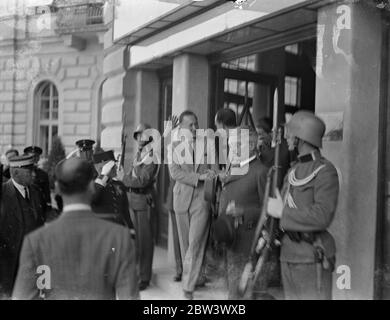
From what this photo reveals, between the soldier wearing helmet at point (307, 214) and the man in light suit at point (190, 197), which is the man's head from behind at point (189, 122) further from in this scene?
the soldier wearing helmet at point (307, 214)

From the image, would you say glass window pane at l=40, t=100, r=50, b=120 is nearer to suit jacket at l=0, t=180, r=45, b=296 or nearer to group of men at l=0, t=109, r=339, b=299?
group of men at l=0, t=109, r=339, b=299

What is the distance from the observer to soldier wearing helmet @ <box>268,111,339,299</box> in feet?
8.51

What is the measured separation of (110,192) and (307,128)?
0.98 meters

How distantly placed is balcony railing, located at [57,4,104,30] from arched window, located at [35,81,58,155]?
0.31 metres

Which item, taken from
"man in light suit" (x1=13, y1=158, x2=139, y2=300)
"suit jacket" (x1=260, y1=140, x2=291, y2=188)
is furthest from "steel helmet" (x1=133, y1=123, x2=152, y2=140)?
"suit jacket" (x1=260, y1=140, x2=291, y2=188)

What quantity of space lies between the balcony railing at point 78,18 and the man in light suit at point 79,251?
76cm

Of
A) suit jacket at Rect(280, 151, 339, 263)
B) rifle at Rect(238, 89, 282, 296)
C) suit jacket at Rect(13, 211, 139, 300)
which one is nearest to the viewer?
suit jacket at Rect(13, 211, 139, 300)

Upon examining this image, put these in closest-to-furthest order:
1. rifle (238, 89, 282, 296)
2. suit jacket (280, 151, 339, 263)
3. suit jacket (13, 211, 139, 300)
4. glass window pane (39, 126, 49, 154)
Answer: suit jacket (13, 211, 139, 300)
suit jacket (280, 151, 339, 263)
rifle (238, 89, 282, 296)
glass window pane (39, 126, 49, 154)

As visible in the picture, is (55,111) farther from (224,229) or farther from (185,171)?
(224,229)

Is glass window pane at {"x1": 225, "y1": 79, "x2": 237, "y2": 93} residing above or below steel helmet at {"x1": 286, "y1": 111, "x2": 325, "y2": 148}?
above

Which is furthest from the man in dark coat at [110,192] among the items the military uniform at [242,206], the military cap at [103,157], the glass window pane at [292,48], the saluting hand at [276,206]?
the glass window pane at [292,48]

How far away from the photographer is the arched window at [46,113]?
9.24 feet

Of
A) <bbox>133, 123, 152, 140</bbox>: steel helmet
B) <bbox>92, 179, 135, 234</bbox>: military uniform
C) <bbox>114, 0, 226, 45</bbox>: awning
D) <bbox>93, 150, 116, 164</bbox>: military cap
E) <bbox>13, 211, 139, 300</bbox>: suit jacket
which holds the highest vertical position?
<bbox>114, 0, 226, 45</bbox>: awning
